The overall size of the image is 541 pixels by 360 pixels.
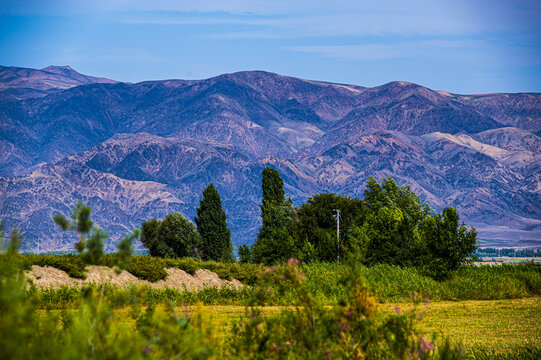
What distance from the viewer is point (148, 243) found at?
272ft

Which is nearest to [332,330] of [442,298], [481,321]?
[481,321]

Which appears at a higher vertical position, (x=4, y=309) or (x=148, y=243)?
(x=148, y=243)

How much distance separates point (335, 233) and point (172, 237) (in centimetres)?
3326

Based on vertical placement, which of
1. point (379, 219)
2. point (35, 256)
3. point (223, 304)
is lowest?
point (223, 304)

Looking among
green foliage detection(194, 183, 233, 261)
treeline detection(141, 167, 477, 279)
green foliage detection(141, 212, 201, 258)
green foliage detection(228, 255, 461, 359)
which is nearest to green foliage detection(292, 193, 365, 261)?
treeline detection(141, 167, 477, 279)

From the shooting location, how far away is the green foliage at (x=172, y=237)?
8150cm

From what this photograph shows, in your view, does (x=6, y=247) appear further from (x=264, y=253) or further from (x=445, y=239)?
(x=264, y=253)

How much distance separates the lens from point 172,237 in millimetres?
82062

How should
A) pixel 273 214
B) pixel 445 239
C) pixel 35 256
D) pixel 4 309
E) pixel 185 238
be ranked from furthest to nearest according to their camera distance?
pixel 185 238 → pixel 273 214 → pixel 445 239 → pixel 35 256 → pixel 4 309

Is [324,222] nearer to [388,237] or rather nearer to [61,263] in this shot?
[388,237]

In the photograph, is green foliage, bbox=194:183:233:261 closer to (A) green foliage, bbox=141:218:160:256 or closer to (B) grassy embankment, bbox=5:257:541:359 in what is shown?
(A) green foliage, bbox=141:218:160:256

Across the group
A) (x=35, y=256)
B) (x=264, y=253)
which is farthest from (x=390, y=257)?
(x=35, y=256)

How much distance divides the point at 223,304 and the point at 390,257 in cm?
1689

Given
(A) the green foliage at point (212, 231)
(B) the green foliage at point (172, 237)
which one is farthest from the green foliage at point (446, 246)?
(B) the green foliage at point (172, 237)
